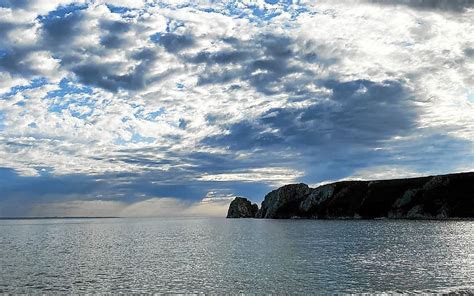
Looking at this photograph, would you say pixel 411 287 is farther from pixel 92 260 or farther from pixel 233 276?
pixel 92 260

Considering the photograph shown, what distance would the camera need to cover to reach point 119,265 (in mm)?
67562

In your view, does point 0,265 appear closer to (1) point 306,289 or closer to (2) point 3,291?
(2) point 3,291

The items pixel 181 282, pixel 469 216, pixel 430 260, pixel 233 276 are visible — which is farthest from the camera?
pixel 469 216

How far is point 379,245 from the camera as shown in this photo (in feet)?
303

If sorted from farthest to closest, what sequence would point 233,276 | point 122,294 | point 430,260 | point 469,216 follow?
point 469,216, point 430,260, point 233,276, point 122,294

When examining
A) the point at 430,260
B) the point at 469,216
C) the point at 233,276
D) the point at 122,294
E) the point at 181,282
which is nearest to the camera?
the point at 122,294

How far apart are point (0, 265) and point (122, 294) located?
3399cm

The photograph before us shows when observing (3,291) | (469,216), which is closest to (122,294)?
(3,291)

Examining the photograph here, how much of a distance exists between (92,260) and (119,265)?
10.2 meters

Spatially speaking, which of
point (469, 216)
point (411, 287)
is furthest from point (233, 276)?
point (469, 216)

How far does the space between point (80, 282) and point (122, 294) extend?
10162 mm

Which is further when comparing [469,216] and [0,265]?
[469,216]

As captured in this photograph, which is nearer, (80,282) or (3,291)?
(3,291)

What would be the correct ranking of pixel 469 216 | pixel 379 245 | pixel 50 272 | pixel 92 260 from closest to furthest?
pixel 50 272
pixel 92 260
pixel 379 245
pixel 469 216
